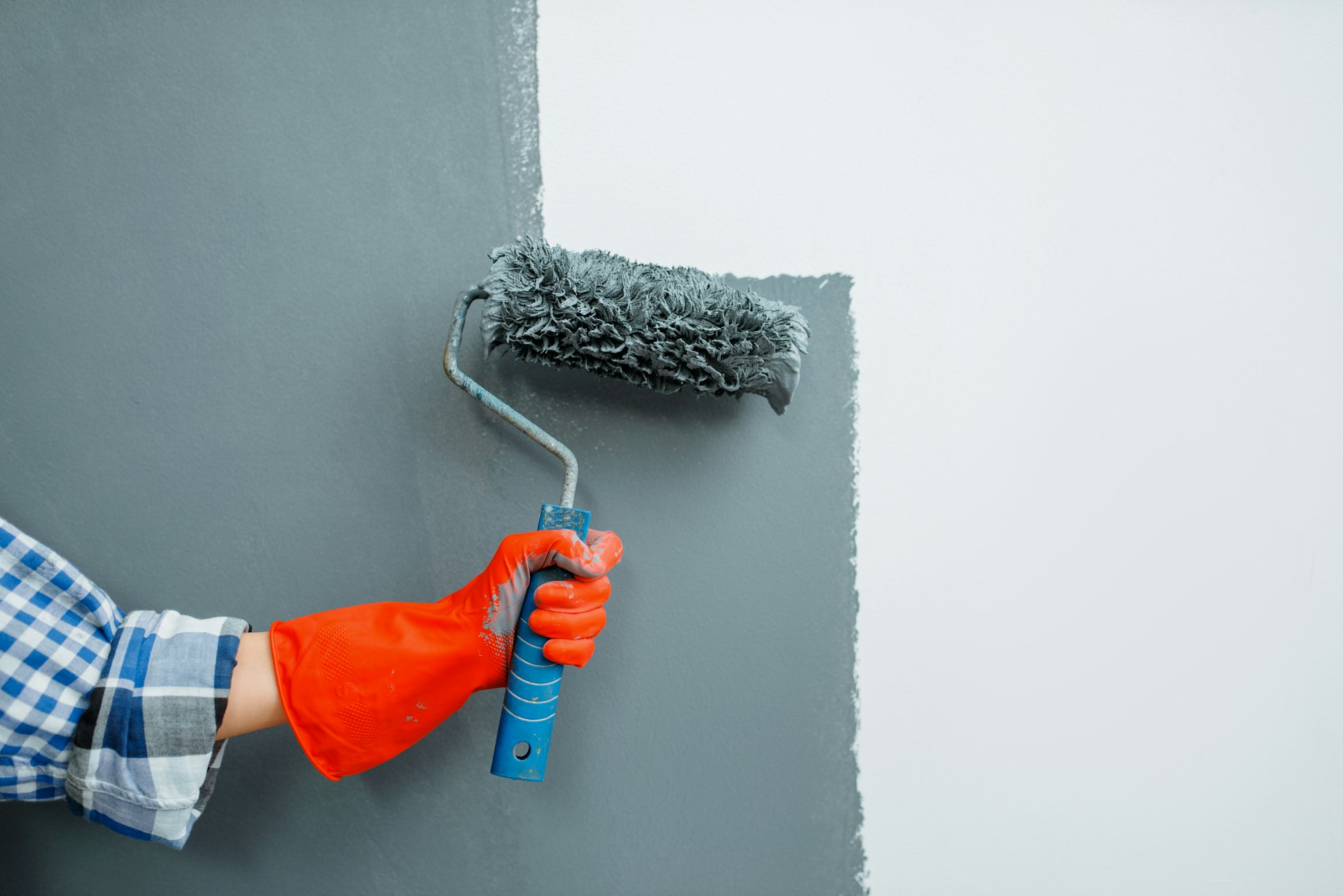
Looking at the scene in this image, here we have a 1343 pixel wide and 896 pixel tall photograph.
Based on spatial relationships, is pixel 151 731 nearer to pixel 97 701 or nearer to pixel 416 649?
pixel 97 701

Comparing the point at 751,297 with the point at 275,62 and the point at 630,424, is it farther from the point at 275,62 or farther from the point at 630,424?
the point at 275,62

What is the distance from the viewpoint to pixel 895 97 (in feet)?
3.50

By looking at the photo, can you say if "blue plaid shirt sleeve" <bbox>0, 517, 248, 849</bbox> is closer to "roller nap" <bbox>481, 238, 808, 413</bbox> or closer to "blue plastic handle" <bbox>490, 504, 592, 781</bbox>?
"blue plastic handle" <bbox>490, 504, 592, 781</bbox>

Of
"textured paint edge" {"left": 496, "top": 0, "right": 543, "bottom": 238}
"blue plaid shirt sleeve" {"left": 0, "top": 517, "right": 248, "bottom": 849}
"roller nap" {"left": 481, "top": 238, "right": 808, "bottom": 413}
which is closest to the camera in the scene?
"blue plaid shirt sleeve" {"left": 0, "top": 517, "right": 248, "bottom": 849}

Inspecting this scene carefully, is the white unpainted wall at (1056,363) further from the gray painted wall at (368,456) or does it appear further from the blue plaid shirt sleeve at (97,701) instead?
the blue plaid shirt sleeve at (97,701)

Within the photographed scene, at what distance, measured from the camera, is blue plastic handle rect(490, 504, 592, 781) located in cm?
80

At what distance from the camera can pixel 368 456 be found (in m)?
0.96

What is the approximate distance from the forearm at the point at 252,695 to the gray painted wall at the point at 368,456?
125 mm

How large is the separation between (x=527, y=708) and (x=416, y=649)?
14cm

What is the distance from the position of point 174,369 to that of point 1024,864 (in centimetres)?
131

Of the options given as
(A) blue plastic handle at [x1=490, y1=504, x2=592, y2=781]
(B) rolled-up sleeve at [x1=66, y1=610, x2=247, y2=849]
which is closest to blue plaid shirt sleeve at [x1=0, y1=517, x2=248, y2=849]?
(B) rolled-up sleeve at [x1=66, y1=610, x2=247, y2=849]

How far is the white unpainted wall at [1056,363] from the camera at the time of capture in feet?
Result: 3.41

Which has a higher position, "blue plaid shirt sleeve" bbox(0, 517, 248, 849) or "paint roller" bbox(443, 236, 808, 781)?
"paint roller" bbox(443, 236, 808, 781)

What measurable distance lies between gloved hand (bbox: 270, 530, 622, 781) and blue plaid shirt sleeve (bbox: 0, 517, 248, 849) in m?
0.09
